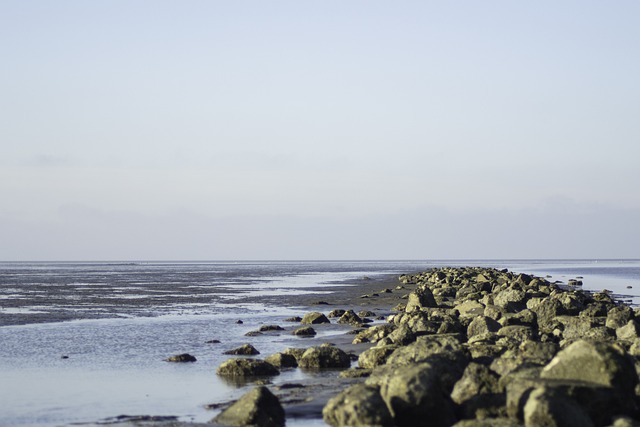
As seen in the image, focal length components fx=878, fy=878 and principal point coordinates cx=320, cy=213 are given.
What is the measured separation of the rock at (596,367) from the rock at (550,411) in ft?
4.47

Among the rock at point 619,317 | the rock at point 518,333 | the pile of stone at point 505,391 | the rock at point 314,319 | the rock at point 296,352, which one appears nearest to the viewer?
the pile of stone at point 505,391

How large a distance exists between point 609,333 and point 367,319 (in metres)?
13.2

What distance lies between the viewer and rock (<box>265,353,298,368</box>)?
1962cm

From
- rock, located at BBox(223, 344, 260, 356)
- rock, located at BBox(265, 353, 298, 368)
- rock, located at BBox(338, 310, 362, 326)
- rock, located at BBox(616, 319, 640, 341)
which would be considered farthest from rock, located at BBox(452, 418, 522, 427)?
rock, located at BBox(338, 310, 362, 326)

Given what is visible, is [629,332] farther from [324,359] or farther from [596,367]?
[596,367]

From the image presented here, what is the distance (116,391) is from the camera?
677 inches

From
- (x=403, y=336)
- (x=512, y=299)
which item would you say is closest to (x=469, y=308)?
(x=512, y=299)

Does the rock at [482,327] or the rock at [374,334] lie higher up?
the rock at [482,327]

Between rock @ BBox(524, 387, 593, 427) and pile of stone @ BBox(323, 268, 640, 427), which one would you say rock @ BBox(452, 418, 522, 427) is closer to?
pile of stone @ BBox(323, 268, 640, 427)

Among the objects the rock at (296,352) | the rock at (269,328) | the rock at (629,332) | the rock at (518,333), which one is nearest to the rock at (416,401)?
the rock at (518,333)

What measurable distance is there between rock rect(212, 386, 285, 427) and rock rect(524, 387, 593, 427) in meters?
3.91

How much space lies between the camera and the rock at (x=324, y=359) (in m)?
19.6

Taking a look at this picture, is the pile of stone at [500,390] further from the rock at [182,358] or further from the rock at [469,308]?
the rock at [469,308]

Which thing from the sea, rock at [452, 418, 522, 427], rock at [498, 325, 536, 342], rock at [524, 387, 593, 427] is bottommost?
the sea
